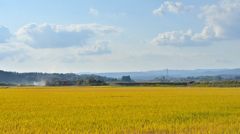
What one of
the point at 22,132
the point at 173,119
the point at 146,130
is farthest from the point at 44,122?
the point at 173,119

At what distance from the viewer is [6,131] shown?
1159 centimetres

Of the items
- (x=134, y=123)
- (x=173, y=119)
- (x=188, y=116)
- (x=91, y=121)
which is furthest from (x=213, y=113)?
(x=91, y=121)

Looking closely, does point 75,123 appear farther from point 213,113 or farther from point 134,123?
point 213,113

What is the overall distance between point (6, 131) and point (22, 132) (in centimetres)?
92

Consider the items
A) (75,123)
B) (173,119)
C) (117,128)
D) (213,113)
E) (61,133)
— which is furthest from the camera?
(213,113)

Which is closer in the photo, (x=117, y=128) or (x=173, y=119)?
(x=117, y=128)

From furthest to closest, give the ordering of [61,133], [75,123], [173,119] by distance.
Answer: [173,119] < [75,123] < [61,133]

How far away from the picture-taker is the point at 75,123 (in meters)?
13.4

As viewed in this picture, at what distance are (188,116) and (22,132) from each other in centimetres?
910

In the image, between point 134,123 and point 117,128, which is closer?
point 117,128

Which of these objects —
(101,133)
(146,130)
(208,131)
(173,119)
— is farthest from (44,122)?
(208,131)

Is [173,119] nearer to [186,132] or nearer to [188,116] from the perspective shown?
[188,116]

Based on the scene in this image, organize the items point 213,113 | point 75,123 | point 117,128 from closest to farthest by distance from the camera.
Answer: point 117,128
point 75,123
point 213,113

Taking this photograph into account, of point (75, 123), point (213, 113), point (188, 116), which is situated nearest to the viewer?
point (75, 123)
